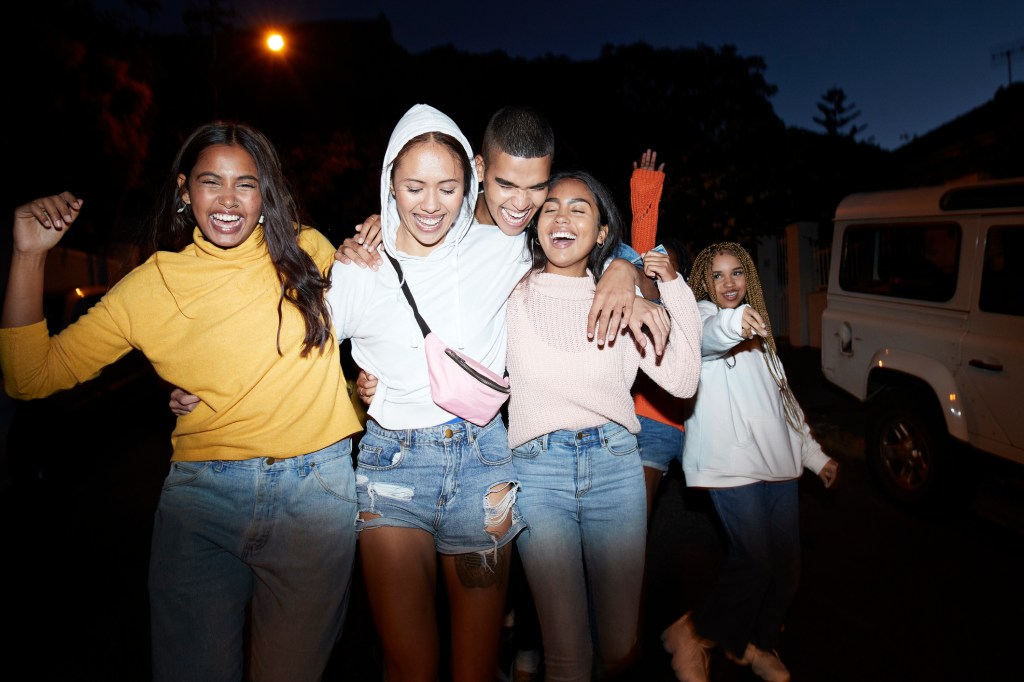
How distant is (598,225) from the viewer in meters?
3.03

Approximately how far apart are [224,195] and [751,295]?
2744mm

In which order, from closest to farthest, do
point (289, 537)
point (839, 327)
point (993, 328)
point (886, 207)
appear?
point (289, 537) → point (993, 328) → point (886, 207) → point (839, 327)

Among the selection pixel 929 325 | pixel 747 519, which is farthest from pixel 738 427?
pixel 929 325

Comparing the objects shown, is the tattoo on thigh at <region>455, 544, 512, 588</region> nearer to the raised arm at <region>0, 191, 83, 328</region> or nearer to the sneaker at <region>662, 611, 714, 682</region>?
the sneaker at <region>662, 611, 714, 682</region>

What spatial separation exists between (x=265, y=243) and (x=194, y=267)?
0.26 m

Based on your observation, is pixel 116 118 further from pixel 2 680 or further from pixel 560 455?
pixel 560 455

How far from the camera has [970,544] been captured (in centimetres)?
517

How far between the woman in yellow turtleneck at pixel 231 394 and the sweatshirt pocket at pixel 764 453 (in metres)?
1.89

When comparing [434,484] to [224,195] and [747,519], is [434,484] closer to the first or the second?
[224,195]

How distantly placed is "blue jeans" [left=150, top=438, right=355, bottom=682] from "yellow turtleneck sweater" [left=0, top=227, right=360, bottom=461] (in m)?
0.10

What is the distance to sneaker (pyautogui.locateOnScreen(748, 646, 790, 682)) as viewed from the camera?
11.3 feet

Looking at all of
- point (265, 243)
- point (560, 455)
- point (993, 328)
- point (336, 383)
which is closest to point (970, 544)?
point (993, 328)

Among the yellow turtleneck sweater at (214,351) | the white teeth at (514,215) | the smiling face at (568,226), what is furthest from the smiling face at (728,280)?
the yellow turtleneck sweater at (214,351)

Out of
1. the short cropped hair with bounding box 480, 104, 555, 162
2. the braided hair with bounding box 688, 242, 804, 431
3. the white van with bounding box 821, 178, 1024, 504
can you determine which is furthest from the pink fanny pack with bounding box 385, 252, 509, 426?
the white van with bounding box 821, 178, 1024, 504
